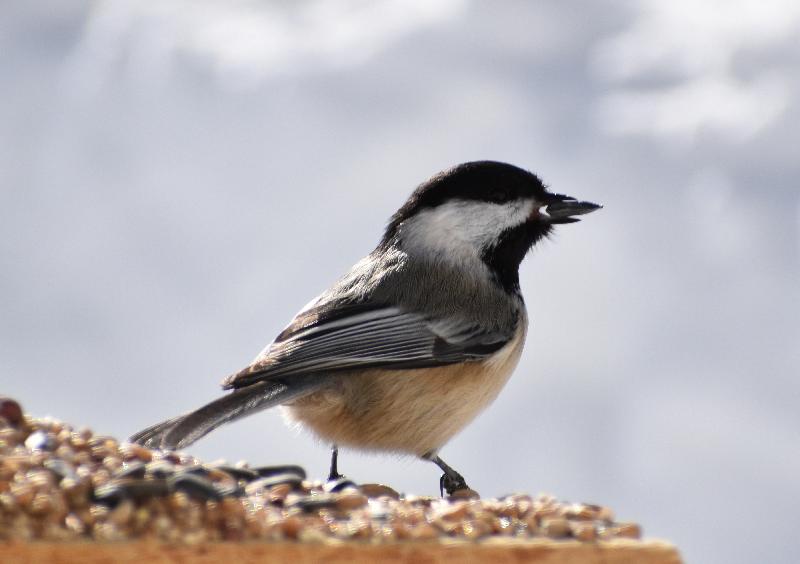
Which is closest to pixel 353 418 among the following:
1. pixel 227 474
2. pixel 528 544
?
pixel 227 474

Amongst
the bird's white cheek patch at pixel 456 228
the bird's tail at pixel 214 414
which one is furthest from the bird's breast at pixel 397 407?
the bird's white cheek patch at pixel 456 228

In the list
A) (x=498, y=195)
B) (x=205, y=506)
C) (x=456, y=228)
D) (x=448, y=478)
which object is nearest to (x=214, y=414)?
(x=205, y=506)

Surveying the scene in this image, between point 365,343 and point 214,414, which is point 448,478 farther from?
point 214,414

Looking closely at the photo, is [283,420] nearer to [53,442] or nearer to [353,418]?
[353,418]

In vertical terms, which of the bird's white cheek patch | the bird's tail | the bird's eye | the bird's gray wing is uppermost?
the bird's eye

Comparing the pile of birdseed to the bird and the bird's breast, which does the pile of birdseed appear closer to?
the bird

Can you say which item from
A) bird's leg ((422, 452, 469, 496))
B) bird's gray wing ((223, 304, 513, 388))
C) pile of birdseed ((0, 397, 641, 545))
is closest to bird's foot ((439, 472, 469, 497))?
bird's leg ((422, 452, 469, 496))

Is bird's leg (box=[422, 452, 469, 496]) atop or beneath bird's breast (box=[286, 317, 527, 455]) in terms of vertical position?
Answer: beneath

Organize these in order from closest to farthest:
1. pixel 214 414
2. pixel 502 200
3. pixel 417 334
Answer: pixel 214 414, pixel 417 334, pixel 502 200
